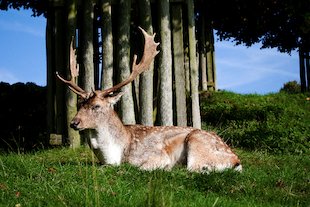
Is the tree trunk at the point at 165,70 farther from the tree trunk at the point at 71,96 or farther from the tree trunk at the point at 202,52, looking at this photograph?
the tree trunk at the point at 202,52

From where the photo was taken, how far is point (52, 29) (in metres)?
11.7

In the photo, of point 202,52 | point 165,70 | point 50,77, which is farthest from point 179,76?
point 202,52

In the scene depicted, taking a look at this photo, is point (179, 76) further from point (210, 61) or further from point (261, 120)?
point (210, 61)

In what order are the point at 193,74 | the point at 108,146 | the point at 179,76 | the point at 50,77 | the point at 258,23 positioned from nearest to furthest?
the point at 108,146 < the point at 179,76 < the point at 193,74 < the point at 50,77 < the point at 258,23

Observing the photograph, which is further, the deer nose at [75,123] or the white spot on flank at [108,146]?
the white spot on flank at [108,146]

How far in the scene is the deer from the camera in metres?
7.75

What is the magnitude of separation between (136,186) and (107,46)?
16.0 feet

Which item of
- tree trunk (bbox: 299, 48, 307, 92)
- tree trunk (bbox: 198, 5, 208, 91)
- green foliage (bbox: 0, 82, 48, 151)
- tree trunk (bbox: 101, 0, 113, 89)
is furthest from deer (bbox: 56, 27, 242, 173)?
tree trunk (bbox: 299, 48, 307, 92)

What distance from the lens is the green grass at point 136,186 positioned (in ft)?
17.7

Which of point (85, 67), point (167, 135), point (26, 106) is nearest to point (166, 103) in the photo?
point (85, 67)

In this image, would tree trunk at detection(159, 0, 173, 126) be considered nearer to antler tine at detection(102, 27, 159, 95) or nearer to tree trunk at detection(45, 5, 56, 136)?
antler tine at detection(102, 27, 159, 95)

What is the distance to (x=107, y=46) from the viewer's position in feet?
34.9

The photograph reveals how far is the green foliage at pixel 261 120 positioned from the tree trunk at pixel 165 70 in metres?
1.60

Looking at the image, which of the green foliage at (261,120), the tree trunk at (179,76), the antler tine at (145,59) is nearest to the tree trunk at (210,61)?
the green foliage at (261,120)
